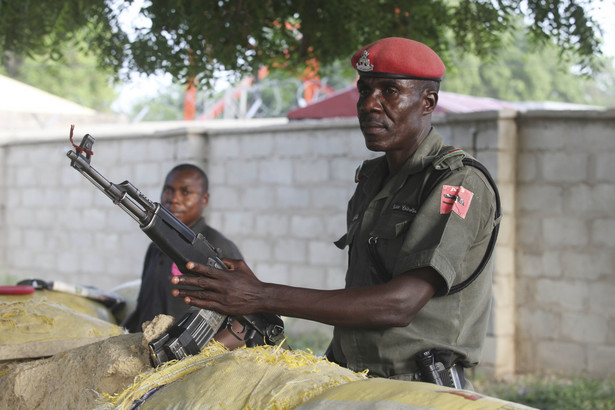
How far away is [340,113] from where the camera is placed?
29.2 ft

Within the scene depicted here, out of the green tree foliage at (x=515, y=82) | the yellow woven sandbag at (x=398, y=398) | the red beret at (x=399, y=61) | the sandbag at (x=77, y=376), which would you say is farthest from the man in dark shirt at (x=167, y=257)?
the green tree foliage at (x=515, y=82)

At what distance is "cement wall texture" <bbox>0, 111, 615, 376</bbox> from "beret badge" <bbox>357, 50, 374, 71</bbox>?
3945 millimetres

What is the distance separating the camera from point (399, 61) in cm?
229

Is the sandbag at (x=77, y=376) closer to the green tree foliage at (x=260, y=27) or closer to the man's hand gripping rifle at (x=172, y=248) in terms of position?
the man's hand gripping rifle at (x=172, y=248)

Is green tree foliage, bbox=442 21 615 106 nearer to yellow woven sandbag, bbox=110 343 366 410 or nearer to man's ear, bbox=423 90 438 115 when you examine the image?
man's ear, bbox=423 90 438 115

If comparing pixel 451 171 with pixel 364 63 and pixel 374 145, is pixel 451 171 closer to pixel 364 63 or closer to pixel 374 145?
pixel 374 145

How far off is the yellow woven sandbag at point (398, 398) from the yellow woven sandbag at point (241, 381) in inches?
3.6

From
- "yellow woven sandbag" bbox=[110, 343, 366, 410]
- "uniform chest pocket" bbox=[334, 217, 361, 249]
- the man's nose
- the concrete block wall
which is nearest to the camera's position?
"yellow woven sandbag" bbox=[110, 343, 366, 410]

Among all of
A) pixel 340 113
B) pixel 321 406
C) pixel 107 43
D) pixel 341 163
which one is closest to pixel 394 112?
pixel 321 406

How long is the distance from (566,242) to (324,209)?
2.17 metres

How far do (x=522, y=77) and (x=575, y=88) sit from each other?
12.7 ft

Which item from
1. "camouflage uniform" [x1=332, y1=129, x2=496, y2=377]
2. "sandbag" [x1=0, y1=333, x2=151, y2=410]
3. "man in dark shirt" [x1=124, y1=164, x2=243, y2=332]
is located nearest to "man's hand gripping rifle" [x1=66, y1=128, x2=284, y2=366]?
"sandbag" [x1=0, y1=333, x2=151, y2=410]

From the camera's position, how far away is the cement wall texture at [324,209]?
5934mm

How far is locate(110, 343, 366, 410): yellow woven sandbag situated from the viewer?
1979 mm
